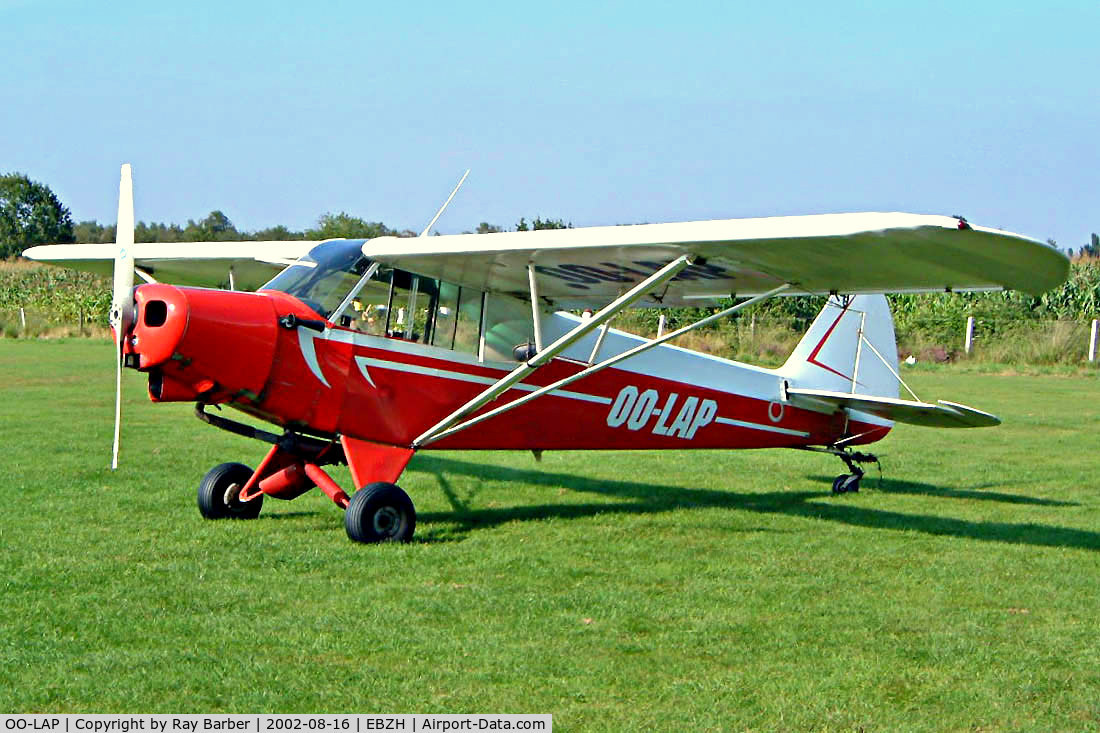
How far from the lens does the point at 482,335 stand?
8.78 metres

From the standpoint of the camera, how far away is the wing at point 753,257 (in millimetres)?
6262

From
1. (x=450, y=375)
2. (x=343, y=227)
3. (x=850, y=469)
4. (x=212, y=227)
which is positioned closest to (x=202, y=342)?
(x=450, y=375)

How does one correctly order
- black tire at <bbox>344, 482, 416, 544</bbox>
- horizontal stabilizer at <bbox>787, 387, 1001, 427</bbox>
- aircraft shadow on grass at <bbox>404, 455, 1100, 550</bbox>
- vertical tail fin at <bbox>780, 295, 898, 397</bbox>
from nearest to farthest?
black tire at <bbox>344, 482, 416, 544</bbox> → aircraft shadow on grass at <bbox>404, 455, 1100, 550</bbox> → horizontal stabilizer at <bbox>787, 387, 1001, 427</bbox> → vertical tail fin at <bbox>780, 295, 898, 397</bbox>

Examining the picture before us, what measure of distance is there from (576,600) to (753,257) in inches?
102

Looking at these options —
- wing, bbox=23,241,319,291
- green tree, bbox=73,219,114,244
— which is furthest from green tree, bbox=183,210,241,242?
wing, bbox=23,241,319,291

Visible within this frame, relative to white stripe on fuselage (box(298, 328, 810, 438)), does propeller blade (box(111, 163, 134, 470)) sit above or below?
above

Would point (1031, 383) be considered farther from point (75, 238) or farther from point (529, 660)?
point (75, 238)

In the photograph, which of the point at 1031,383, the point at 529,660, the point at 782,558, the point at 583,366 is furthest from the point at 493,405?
the point at 1031,383

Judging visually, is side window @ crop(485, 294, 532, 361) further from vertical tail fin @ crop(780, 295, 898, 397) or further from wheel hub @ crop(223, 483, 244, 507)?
vertical tail fin @ crop(780, 295, 898, 397)

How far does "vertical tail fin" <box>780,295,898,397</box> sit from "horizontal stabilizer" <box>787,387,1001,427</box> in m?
0.15

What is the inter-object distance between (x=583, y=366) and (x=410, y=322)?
168 cm

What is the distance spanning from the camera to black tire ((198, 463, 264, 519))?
8.12m

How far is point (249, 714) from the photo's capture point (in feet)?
13.6

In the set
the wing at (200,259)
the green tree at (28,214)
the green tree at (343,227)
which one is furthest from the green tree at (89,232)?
the wing at (200,259)
